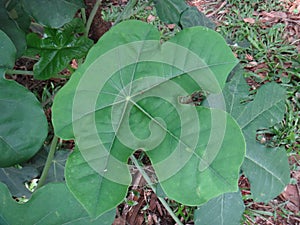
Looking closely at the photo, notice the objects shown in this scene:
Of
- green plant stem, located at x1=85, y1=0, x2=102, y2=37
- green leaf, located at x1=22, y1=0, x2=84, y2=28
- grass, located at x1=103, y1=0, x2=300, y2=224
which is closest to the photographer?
green leaf, located at x1=22, y1=0, x2=84, y2=28

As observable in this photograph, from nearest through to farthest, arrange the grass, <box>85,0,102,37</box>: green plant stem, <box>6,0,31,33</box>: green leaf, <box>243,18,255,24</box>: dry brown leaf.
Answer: <box>6,0,31,33</box>: green leaf < <box>85,0,102,37</box>: green plant stem < the grass < <box>243,18,255,24</box>: dry brown leaf

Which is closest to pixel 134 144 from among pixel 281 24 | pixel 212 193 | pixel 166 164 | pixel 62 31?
pixel 166 164

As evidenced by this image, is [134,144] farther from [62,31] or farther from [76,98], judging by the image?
[62,31]

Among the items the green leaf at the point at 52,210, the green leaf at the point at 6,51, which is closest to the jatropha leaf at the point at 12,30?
the green leaf at the point at 6,51

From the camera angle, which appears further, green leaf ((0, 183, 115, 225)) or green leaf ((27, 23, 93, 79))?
green leaf ((27, 23, 93, 79))

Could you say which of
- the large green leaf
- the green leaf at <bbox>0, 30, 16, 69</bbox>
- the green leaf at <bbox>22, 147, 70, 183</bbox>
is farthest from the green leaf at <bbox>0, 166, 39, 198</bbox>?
the large green leaf

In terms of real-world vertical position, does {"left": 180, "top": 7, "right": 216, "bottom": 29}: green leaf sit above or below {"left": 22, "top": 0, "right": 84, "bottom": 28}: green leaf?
below

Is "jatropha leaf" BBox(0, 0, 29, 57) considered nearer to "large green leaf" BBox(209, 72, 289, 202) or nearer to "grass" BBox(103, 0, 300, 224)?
"large green leaf" BBox(209, 72, 289, 202)
